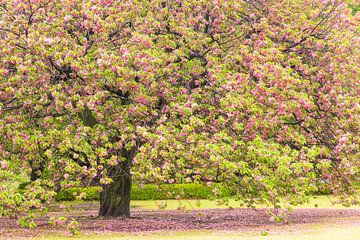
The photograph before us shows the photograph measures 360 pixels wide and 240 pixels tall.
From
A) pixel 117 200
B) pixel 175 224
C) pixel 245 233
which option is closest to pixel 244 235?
pixel 245 233

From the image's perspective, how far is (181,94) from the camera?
18781 mm

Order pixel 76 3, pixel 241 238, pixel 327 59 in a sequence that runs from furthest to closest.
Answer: pixel 327 59 < pixel 76 3 < pixel 241 238

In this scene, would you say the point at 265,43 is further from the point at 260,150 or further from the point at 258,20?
the point at 260,150

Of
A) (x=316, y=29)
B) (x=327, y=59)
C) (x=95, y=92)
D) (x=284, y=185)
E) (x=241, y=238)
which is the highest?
(x=316, y=29)

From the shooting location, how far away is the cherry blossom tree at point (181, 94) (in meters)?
16.3

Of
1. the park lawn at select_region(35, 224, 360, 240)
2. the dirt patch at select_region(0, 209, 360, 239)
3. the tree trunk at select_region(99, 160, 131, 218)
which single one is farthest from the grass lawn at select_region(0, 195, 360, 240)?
the tree trunk at select_region(99, 160, 131, 218)

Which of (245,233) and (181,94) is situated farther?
(181,94)

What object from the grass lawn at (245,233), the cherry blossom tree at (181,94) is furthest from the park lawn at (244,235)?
the cherry blossom tree at (181,94)

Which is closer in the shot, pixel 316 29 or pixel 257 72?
pixel 257 72

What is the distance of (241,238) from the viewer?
16656mm

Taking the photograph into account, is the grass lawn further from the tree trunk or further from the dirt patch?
the tree trunk

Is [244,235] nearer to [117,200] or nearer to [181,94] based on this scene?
[181,94]

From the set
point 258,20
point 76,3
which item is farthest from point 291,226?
point 76,3

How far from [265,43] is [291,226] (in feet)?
25.9
